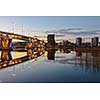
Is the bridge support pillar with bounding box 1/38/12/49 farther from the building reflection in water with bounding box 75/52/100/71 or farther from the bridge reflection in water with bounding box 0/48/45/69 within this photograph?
the building reflection in water with bounding box 75/52/100/71

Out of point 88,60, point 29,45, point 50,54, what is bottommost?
point 88,60

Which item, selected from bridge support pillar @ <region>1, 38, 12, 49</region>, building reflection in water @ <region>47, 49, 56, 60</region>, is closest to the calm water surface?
building reflection in water @ <region>47, 49, 56, 60</region>

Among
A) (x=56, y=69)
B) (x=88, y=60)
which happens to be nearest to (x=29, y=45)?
(x=56, y=69)

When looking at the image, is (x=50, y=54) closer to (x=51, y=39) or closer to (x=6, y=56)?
(x=51, y=39)
